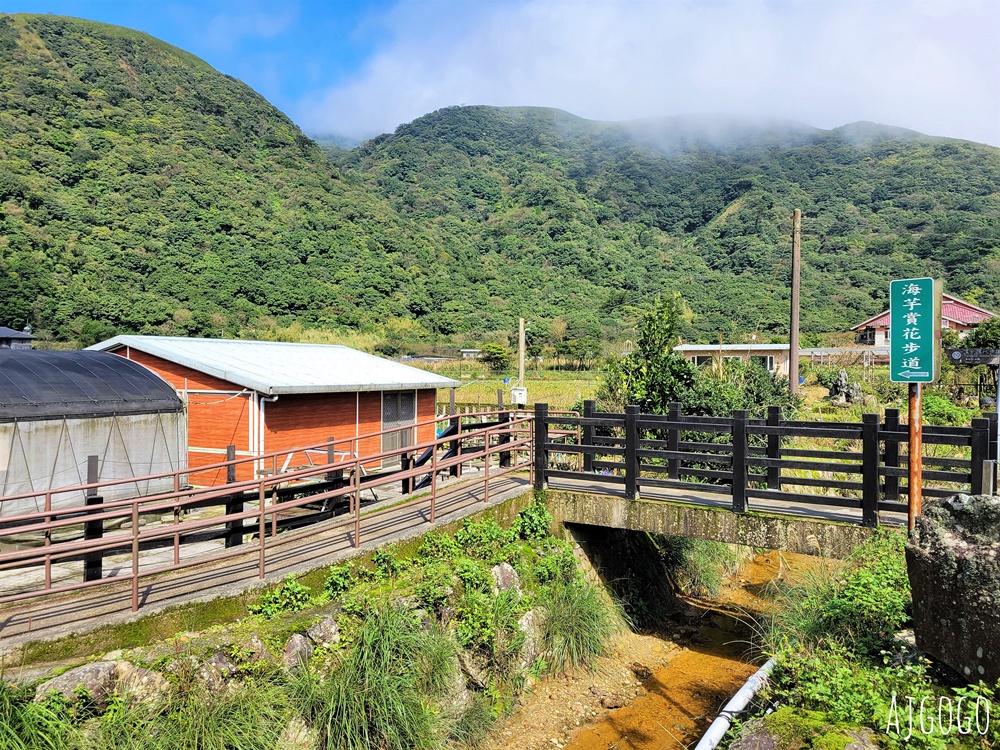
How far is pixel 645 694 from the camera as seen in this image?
7.68 m

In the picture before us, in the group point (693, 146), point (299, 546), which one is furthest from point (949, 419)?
point (693, 146)

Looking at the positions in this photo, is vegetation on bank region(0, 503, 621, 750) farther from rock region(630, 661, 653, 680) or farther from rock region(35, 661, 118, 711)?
rock region(630, 661, 653, 680)

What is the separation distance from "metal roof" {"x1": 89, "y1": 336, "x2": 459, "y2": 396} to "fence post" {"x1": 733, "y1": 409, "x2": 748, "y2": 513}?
29.0ft

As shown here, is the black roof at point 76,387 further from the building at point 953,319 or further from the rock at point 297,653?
the building at point 953,319

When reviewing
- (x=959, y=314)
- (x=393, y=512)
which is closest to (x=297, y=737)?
(x=393, y=512)

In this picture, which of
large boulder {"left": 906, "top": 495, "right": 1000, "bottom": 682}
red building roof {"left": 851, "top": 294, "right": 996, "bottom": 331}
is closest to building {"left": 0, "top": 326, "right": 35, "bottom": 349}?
large boulder {"left": 906, "top": 495, "right": 1000, "bottom": 682}

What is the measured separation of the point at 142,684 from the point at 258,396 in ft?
28.5

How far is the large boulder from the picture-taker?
13.5ft

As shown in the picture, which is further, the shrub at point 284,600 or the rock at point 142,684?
the shrub at point 284,600

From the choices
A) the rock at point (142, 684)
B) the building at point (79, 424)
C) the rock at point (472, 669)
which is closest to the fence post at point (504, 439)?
the rock at point (472, 669)

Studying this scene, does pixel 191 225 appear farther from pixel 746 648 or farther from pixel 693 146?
pixel 693 146

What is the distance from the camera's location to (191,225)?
56812mm

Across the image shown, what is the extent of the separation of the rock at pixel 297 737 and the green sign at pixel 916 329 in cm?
598

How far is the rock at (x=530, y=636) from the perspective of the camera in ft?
24.0
